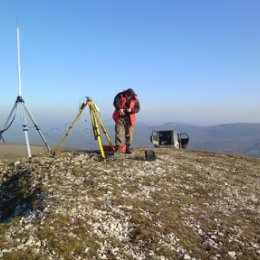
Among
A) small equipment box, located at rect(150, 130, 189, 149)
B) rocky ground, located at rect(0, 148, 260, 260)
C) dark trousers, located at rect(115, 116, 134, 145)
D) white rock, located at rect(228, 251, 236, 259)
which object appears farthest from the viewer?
small equipment box, located at rect(150, 130, 189, 149)

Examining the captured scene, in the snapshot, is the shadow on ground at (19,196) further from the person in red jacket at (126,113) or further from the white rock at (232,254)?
the person in red jacket at (126,113)

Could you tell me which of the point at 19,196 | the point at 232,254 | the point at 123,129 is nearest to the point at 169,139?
the point at 123,129

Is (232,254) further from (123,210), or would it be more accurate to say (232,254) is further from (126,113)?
(126,113)

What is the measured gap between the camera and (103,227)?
11.3 m

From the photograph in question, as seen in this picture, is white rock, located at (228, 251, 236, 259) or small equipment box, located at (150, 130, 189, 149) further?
small equipment box, located at (150, 130, 189, 149)

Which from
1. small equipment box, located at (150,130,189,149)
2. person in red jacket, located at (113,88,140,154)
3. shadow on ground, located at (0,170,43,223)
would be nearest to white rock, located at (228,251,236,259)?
shadow on ground, located at (0,170,43,223)

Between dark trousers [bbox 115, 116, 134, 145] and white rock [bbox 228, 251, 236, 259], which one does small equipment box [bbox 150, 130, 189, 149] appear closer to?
dark trousers [bbox 115, 116, 134, 145]

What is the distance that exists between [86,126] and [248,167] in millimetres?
11111

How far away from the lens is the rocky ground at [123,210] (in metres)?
10.2

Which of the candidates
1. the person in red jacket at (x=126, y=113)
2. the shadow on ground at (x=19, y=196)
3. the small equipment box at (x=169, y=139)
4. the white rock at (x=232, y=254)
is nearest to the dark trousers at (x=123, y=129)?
the person in red jacket at (x=126, y=113)

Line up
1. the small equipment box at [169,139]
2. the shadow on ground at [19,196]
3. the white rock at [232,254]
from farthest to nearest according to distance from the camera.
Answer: the small equipment box at [169,139] → the shadow on ground at [19,196] → the white rock at [232,254]

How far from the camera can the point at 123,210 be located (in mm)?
12703

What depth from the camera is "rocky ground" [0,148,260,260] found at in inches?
404

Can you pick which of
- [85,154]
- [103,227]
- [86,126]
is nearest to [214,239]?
[103,227]
